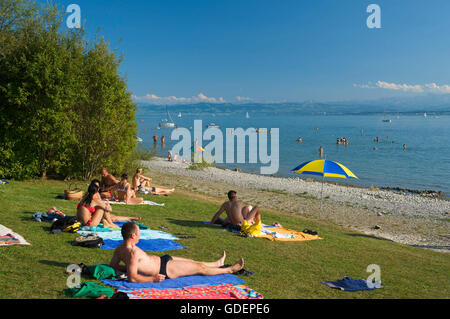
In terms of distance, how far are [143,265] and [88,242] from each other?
2386 mm

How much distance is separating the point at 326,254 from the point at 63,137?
12.6 metres

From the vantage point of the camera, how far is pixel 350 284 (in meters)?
6.97

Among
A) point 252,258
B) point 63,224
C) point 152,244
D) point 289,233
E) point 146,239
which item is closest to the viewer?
point 252,258

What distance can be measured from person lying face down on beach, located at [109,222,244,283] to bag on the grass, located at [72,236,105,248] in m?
1.66

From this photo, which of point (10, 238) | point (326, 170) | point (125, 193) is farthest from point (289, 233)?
point (10, 238)

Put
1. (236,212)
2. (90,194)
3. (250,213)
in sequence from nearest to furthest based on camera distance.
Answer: (90,194), (250,213), (236,212)

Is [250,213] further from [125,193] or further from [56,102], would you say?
[56,102]

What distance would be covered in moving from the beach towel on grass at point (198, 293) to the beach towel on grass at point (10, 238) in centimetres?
318

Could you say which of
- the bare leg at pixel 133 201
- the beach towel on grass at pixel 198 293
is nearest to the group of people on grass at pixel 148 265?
the beach towel on grass at pixel 198 293

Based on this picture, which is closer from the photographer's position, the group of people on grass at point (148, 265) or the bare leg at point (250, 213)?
the group of people on grass at point (148, 265)

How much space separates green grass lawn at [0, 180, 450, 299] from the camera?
6.33m

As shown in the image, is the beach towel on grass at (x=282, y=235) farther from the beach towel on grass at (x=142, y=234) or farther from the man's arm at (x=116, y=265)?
the man's arm at (x=116, y=265)

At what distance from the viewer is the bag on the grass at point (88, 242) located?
8.00 m
